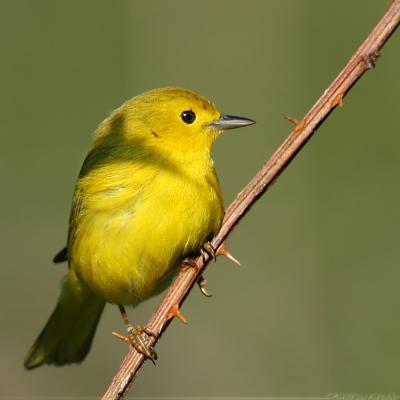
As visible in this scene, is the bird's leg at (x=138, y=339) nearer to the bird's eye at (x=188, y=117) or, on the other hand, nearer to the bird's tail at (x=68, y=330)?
the bird's tail at (x=68, y=330)

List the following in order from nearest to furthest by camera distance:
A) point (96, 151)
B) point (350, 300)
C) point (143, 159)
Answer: point (143, 159)
point (96, 151)
point (350, 300)

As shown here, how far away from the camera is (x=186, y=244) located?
383 centimetres

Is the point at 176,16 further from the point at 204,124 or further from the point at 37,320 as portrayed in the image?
the point at 37,320

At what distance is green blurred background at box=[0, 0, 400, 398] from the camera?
17.3 feet

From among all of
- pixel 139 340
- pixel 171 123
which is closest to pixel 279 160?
pixel 139 340

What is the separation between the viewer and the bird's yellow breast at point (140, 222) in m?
3.80

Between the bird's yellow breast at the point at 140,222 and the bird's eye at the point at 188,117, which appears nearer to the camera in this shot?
the bird's yellow breast at the point at 140,222

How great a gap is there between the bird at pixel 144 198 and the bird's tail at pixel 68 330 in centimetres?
8

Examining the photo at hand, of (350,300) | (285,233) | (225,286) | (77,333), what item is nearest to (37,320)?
(77,333)

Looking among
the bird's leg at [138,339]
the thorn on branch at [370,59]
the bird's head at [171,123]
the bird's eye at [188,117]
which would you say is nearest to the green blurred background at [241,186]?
the bird's head at [171,123]

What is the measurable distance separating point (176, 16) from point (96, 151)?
5.72 ft

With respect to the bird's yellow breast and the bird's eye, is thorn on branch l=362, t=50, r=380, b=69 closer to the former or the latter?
the bird's yellow breast

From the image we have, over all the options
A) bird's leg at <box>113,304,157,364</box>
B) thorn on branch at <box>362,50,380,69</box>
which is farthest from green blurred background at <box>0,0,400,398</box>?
thorn on branch at <box>362,50,380,69</box>

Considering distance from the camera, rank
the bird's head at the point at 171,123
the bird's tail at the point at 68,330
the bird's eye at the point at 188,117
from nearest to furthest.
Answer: the bird's head at the point at 171,123 < the bird's eye at the point at 188,117 < the bird's tail at the point at 68,330
